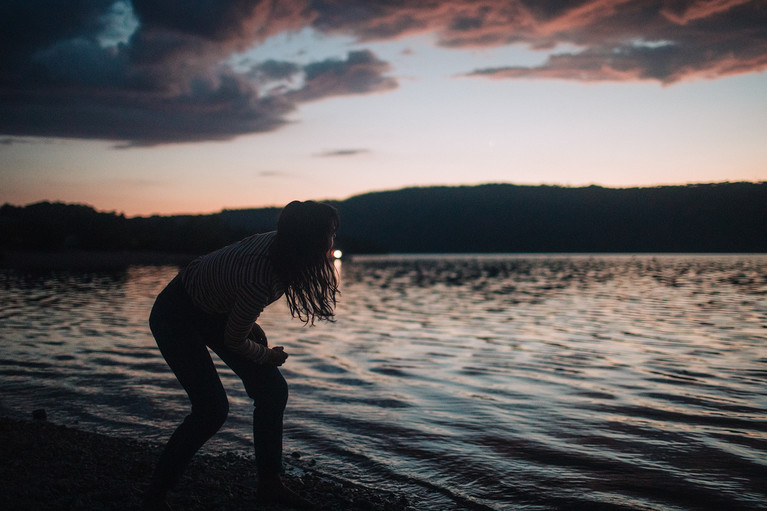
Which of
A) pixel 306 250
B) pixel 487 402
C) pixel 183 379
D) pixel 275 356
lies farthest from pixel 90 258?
pixel 306 250

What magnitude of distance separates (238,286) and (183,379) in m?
0.82

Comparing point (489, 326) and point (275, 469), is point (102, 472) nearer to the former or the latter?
point (275, 469)

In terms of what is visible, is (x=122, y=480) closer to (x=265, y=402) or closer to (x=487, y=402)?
(x=265, y=402)

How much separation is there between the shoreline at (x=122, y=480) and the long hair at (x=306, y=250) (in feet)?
5.98

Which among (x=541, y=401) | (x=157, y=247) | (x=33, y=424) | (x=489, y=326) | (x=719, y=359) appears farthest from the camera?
(x=157, y=247)

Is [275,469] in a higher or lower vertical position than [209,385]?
A: lower

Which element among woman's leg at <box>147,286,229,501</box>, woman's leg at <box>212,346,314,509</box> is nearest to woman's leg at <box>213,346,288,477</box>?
woman's leg at <box>212,346,314,509</box>

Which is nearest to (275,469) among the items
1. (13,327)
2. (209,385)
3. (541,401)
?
(209,385)

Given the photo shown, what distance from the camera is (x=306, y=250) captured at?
3.43m

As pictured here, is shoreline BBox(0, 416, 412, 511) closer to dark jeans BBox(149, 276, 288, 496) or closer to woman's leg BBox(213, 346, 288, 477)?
woman's leg BBox(213, 346, 288, 477)

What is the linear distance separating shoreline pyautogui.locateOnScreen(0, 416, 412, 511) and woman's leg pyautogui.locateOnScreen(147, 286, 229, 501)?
65 cm

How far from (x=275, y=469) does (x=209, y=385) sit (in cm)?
96

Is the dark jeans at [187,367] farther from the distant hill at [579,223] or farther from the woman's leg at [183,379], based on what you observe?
the distant hill at [579,223]

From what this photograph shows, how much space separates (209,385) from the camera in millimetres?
3674
